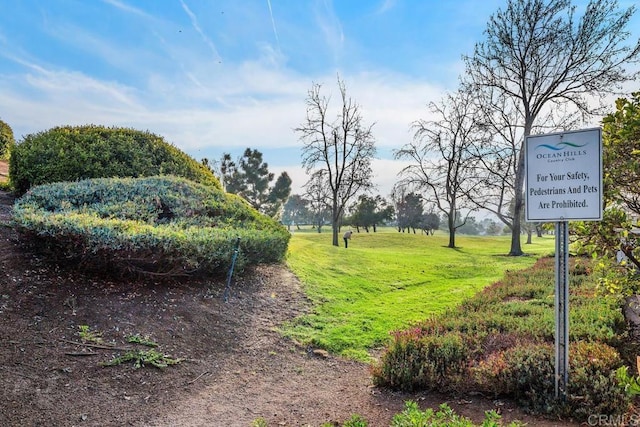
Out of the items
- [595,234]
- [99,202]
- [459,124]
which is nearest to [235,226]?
[99,202]

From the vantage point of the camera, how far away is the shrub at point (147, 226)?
16.3 feet

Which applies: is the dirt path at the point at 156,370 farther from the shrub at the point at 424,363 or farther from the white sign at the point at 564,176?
the white sign at the point at 564,176

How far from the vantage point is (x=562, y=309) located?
3338 millimetres

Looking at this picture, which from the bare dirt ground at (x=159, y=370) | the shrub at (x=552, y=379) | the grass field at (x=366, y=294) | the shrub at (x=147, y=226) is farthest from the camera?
the grass field at (x=366, y=294)

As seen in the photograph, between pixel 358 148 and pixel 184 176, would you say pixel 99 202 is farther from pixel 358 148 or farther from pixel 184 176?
pixel 358 148

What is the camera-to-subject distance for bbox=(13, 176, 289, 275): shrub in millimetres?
4977

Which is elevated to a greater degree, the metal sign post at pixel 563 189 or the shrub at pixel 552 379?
the metal sign post at pixel 563 189

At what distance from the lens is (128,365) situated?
397cm

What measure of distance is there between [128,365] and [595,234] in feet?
15.6

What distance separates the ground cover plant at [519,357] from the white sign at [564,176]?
1203mm

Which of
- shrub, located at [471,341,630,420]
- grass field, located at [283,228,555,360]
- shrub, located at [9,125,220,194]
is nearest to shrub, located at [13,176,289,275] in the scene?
shrub, located at [9,125,220,194]

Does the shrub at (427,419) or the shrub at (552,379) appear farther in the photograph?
the shrub at (552,379)
